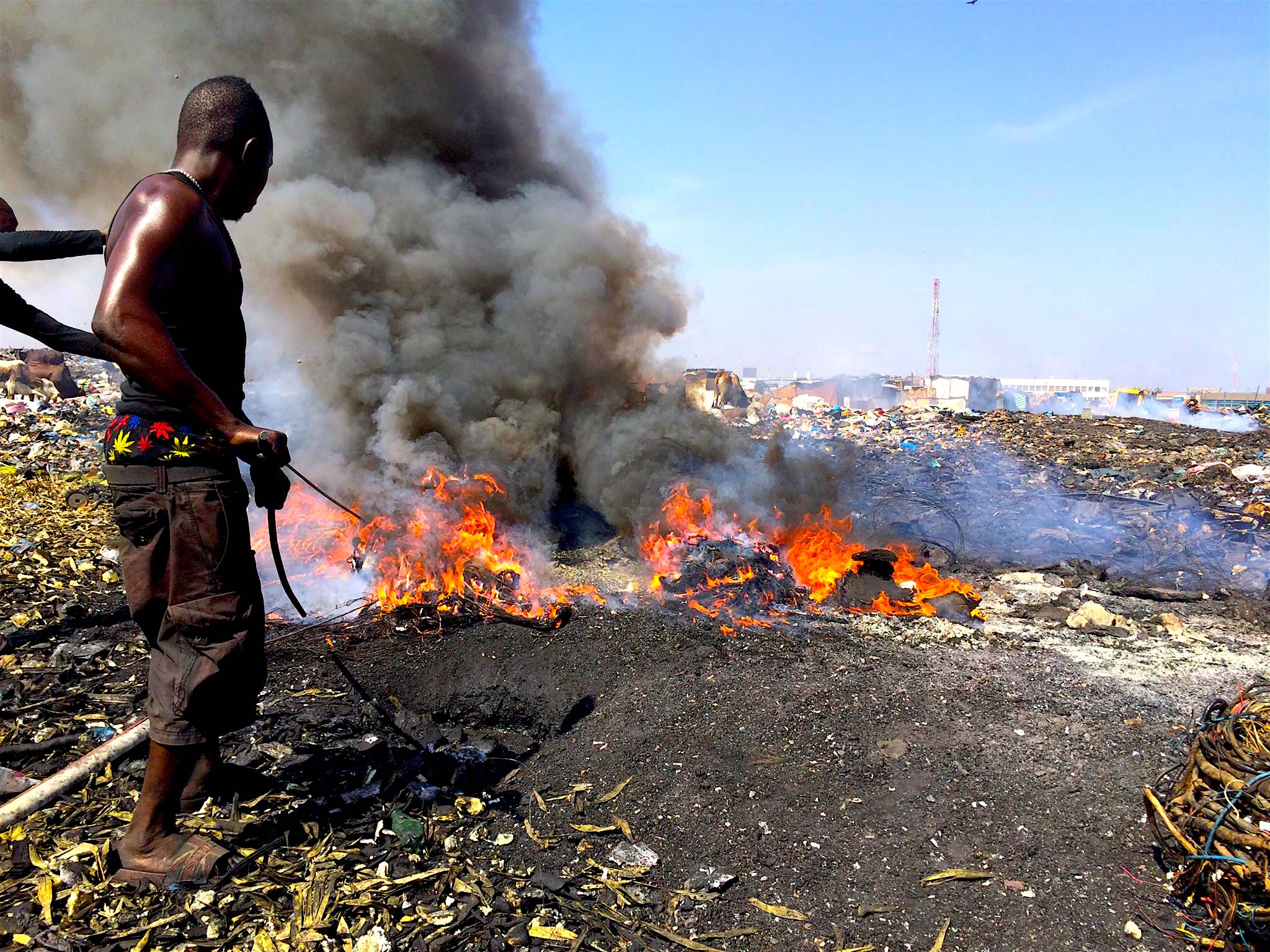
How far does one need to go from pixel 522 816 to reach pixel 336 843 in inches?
30.1

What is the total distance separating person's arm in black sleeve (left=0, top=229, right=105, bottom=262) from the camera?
99.0 inches

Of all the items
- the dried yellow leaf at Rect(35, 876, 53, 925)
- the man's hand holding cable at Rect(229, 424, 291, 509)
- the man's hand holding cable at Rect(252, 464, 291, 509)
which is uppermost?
the man's hand holding cable at Rect(229, 424, 291, 509)

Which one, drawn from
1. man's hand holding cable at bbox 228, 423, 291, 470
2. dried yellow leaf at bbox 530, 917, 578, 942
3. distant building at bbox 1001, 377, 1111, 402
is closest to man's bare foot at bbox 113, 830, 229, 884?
dried yellow leaf at bbox 530, 917, 578, 942

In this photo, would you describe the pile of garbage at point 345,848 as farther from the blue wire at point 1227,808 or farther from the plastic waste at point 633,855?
the blue wire at point 1227,808

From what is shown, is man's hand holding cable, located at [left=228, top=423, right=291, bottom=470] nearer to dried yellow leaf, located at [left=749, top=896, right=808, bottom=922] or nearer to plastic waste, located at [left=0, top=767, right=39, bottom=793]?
plastic waste, located at [left=0, top=767, right=39, bottom=793]

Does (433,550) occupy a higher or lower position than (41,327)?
lower

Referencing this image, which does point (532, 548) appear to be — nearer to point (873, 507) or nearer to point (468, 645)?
point (468, 645)

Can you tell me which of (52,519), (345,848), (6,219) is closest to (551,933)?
(345,848)

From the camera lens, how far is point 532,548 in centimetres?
823

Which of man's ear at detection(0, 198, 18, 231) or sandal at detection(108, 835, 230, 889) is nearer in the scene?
sandal at detection(108, 835, 230, 889)

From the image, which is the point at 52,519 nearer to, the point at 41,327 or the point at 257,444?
the point at 41,327

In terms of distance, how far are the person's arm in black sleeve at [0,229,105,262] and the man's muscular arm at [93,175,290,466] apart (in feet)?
2.07

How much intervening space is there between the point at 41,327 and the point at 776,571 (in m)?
5.68

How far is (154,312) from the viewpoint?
205 cm
